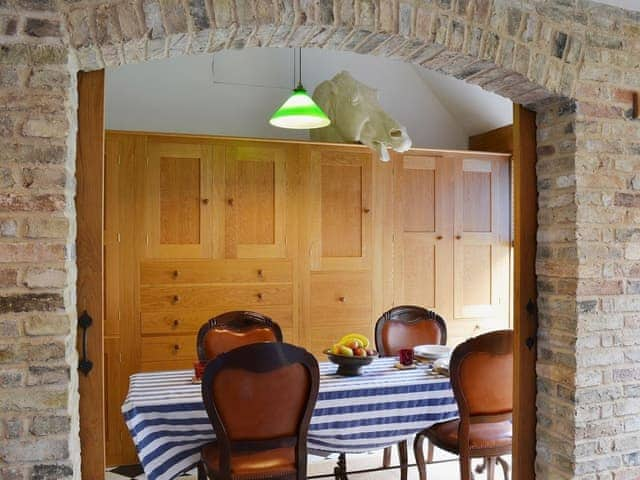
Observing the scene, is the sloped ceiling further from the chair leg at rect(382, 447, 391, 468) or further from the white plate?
the chair leg at rect(382, 447, 391, 468)

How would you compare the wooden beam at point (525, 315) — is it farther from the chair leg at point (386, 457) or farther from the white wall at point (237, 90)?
the white wall at point (237, 90)

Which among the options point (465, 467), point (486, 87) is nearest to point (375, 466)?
point (465, 467)

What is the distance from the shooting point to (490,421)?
2.69 metres

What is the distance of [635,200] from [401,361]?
1.39 meters

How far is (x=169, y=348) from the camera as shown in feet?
12.6

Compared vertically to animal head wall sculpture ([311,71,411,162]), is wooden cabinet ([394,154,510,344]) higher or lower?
lower

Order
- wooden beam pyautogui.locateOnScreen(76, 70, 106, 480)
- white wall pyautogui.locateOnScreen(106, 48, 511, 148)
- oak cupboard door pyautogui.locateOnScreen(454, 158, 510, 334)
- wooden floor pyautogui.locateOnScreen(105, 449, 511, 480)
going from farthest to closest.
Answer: oak cupboard door pyautogui.locateOnScreen(454, 158, 510, 334) < white wall pyautogui.locateOnScreen(106, 48, 511, 148) < wooden floor pyautogui.locateOnScreen(105, 449, 511, 480) < wooden beam pyautogui.locateOnScreen(76, 70, 106, 480)

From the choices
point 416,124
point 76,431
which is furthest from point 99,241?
point 416,124

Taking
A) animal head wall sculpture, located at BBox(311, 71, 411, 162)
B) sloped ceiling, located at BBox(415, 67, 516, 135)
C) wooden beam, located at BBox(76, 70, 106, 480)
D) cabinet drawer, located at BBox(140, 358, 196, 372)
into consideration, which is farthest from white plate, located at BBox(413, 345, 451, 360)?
sloped ceiling, located at BBox(415, 67, 516, 135)

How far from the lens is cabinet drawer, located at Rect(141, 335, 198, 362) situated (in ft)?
12.5

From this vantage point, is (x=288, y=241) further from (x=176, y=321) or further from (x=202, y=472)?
(x=202, y=472)

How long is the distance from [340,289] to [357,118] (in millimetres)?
1196

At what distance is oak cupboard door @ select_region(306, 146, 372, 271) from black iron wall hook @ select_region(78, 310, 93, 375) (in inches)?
93.7

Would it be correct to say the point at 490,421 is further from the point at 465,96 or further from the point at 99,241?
the point at 465,96
